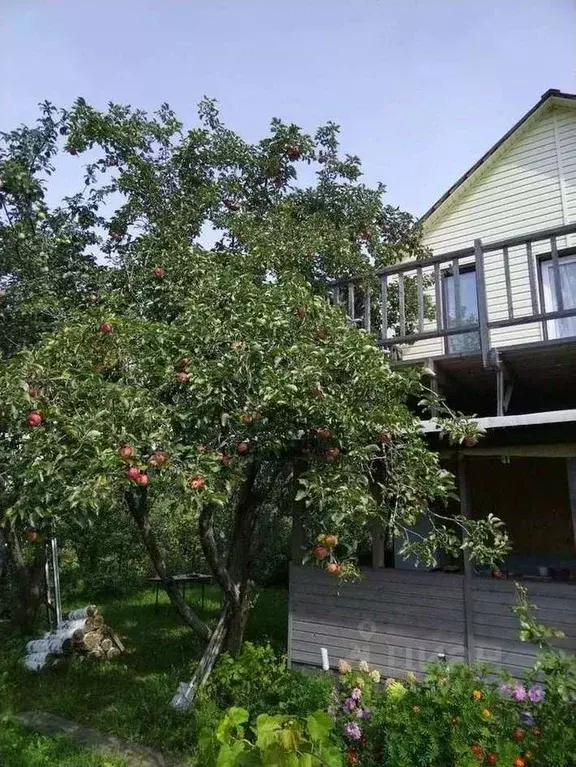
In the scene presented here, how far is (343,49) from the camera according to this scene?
372 centimetres

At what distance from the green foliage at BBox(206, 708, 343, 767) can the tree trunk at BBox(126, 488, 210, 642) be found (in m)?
2.82

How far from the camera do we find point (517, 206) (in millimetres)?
10531

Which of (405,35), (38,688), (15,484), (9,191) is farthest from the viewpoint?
(38,688)

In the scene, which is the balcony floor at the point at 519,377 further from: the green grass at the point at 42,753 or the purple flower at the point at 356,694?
the green grass at the point at 42,753

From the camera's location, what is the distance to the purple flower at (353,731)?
4262mm

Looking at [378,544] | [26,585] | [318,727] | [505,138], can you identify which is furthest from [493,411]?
[26,585]

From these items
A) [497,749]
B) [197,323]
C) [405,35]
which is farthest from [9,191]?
[497,749]

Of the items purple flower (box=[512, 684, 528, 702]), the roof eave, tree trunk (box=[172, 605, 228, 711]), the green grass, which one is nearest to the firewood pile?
the green grass

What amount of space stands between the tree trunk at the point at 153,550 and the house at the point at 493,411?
1.24 m

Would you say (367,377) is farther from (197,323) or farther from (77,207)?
(77,207)

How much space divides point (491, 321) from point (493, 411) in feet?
5.36

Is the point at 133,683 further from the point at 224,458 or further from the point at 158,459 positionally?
the point at 158,459

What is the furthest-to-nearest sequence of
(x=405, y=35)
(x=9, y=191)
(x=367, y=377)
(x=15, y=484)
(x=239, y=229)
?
(x=239, y=229)
(x=9, y=191)
(x=367, y=377)
(x=15, y=484)
(x=405, y=35)

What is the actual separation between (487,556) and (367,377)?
2.01 m
